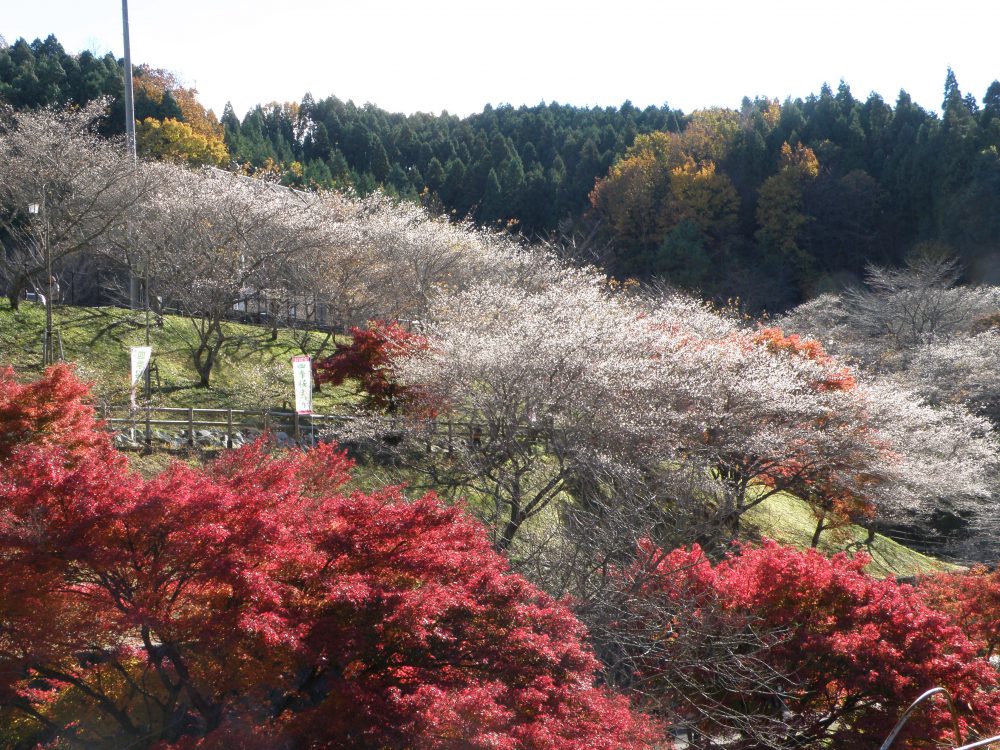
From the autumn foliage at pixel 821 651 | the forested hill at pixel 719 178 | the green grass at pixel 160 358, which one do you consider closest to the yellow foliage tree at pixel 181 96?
the forested hill at pixel 719 178

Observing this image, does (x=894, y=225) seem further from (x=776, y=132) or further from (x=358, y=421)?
(x=358, y=421)

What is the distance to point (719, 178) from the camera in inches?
1705

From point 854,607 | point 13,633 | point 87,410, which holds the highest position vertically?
point 87,410

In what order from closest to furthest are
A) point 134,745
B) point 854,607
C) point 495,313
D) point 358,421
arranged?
1. point 134,745
2. point 854,607
3. point 358,421
4. point 495,313

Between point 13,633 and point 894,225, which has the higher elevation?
point 894,225

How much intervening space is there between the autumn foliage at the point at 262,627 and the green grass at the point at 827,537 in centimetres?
1220

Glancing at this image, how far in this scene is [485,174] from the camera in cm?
4688

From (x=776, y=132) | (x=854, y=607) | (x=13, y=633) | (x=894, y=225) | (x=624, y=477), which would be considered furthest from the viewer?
(x=776, y=132)

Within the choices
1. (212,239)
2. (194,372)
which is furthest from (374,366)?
(212,239)

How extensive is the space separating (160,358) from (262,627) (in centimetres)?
1475

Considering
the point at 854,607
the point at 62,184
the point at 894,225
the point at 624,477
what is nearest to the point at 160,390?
the point at 62,184

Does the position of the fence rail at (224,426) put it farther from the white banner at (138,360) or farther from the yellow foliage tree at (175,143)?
the yellow foliage tree at (175,143)

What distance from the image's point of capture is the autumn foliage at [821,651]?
862 centimetres

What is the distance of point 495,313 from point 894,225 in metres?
32.6
